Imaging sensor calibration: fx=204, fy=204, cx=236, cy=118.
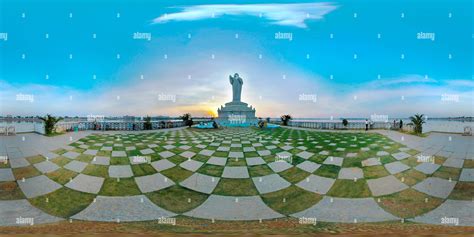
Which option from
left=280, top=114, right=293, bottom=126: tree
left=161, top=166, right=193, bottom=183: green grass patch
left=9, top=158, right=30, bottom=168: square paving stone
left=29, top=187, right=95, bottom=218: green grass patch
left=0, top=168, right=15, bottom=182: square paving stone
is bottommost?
left=29, top=187, right=95, bottom=218: green grass patch

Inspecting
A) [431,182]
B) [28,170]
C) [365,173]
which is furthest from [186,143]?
[431,182]

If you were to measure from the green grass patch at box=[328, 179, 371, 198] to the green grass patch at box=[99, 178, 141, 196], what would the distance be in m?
1.71

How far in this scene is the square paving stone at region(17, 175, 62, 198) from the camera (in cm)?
177

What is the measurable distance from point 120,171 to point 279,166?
1461 millimetres

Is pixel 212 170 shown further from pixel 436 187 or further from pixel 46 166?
pixel 436 187

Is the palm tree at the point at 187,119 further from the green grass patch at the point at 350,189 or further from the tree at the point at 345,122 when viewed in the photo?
the tree at the point at 345,122

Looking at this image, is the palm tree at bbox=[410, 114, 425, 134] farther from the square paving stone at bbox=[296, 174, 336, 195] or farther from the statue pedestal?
the statue pedestal

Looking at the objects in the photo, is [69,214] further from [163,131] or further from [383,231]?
[383,231]

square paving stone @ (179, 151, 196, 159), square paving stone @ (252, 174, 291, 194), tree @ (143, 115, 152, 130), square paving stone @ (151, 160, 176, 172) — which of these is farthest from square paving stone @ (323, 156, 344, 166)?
tree @ (143, 115, 152, 130)

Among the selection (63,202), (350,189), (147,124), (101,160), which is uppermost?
(147,124)

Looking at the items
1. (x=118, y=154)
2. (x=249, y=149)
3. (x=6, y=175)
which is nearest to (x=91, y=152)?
(x=118, y=154)

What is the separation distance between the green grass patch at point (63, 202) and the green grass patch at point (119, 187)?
4.7 inches

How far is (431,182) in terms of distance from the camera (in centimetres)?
192

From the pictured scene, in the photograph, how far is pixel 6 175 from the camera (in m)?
1.92
